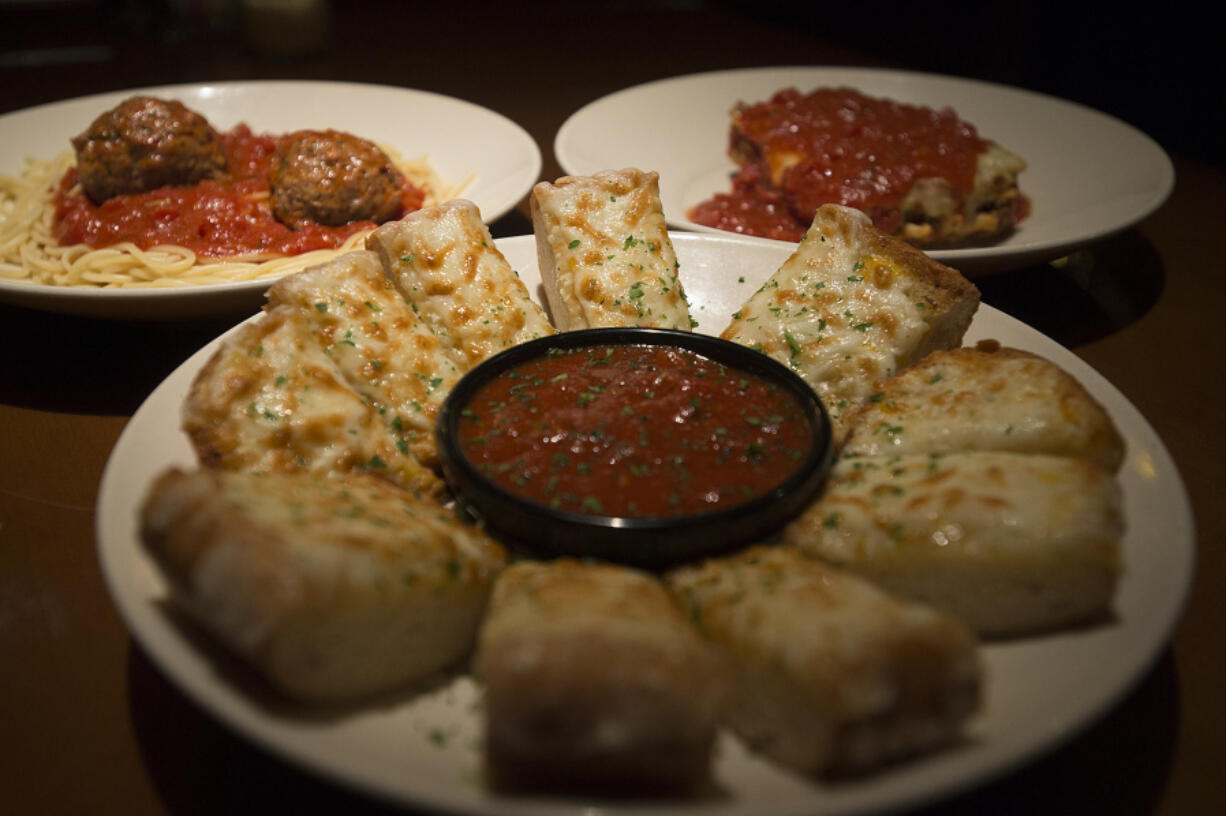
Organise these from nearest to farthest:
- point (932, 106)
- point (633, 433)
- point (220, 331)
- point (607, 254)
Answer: point (633, 433) → point (607, 254) → point (220, 331) → point (932, 106)

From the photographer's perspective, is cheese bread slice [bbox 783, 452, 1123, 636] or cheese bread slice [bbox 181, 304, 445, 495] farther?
cheese bread slice [bbox 181, 304, 445, 495]

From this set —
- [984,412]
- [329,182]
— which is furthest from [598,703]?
[329,182]

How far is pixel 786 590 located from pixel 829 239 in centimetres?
209

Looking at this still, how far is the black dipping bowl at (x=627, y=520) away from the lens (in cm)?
293

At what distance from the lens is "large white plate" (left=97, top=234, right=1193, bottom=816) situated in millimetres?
2156

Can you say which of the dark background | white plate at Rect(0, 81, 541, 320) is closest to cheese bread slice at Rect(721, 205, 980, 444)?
white plate at Rect(0, 81, 541, 320)

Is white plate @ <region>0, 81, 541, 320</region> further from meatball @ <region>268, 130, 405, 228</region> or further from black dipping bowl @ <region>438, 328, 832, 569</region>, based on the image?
black dipping bowl @ <region>438, 328, 832, 569</region>

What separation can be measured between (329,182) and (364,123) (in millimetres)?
1976

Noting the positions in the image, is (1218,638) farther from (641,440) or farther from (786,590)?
(641,440)

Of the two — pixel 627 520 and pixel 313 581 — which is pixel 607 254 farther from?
pixel 313 581

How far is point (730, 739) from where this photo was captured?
2514 millimetres

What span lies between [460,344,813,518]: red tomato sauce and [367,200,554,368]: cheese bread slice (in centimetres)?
33

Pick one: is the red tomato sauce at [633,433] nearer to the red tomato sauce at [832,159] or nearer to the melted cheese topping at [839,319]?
the melted cheese topping at [839,319]

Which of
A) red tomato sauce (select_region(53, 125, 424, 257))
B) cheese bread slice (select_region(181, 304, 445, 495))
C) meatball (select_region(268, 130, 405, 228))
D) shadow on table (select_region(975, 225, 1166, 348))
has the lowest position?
shadow on table (select_region(975, 225, 1166, 348))
